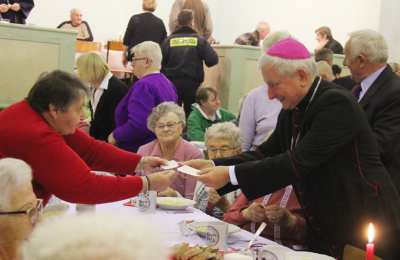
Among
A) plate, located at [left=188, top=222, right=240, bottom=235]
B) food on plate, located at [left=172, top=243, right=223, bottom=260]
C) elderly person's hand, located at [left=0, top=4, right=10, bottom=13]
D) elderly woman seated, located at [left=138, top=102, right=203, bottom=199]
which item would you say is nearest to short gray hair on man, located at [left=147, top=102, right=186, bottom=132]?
elderly woman seated, located at [left=138, top=102, right=203, bottom=199]

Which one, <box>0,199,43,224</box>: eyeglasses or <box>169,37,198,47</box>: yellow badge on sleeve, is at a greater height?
<box>169,37,198,47</box>: yellow badge on sleeve

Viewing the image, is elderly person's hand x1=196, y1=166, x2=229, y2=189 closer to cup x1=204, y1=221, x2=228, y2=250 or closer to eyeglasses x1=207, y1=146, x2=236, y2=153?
cup x1=204, y1=221, x2=228, y2=250

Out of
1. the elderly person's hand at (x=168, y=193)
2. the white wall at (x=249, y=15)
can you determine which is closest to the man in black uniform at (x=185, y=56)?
the elderly person's hand at (x=168, y=193)

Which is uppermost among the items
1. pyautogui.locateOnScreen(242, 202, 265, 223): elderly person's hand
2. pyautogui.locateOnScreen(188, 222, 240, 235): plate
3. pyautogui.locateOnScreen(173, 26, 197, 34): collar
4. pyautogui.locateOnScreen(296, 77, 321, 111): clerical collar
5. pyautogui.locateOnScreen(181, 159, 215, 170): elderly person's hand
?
pyautogui.locateOnScreen(173, 26, 197, 34): collar

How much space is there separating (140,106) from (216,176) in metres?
2.28

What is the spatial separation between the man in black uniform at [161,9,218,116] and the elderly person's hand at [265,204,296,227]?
3.96m

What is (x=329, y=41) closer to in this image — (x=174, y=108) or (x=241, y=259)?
(x=174, y=108)

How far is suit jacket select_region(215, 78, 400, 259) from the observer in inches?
109

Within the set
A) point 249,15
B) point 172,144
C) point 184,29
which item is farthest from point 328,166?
point 249,15

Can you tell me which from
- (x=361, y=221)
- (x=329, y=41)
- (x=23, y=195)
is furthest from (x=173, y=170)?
(x=329, y=41)

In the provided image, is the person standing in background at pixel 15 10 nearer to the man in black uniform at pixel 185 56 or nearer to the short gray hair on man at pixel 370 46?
the man in black uniform at pixel 185 56

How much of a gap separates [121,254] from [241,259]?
1.29 meters

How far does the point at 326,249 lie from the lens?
298cm

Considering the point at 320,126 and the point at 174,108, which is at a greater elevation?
the point at 320,126
